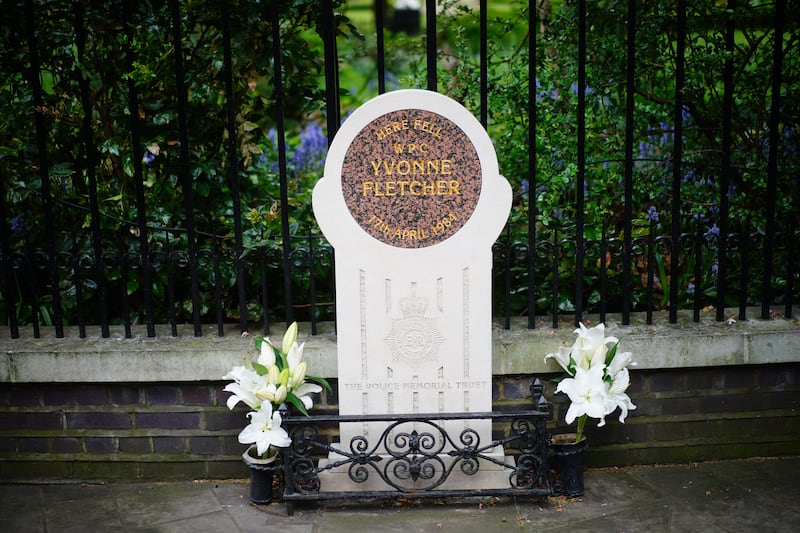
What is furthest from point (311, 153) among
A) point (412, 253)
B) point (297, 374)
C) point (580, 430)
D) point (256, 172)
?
point (580, 430)

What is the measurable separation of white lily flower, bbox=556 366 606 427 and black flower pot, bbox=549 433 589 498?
0.63ft

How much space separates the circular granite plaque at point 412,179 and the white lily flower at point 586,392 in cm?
88

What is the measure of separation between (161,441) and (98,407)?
1.16ft

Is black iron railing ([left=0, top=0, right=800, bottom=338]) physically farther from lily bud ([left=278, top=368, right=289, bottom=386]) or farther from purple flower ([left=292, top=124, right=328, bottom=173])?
purple flower ([left=292, top=124, right=328, bottom=173])

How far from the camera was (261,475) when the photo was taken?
3477 millimetres

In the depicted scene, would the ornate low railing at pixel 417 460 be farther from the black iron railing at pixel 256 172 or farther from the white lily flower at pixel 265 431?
the black iron railing at pixel 256 172

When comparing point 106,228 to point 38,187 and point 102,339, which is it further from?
point 102,339

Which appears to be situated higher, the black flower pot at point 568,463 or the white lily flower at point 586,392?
the white lily flower at point 586,392

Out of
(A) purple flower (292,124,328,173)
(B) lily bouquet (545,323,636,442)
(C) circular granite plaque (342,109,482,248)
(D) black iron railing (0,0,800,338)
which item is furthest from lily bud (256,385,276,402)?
(A) purple flower (292,124,328,173)

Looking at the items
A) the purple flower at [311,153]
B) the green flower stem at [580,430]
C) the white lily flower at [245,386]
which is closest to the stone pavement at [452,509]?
the green flower stem at [580,430]

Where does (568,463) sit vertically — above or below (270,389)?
below

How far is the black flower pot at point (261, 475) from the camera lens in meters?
3.45

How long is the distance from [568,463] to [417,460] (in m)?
0.73

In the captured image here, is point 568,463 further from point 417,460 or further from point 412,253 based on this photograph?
point 412,253
